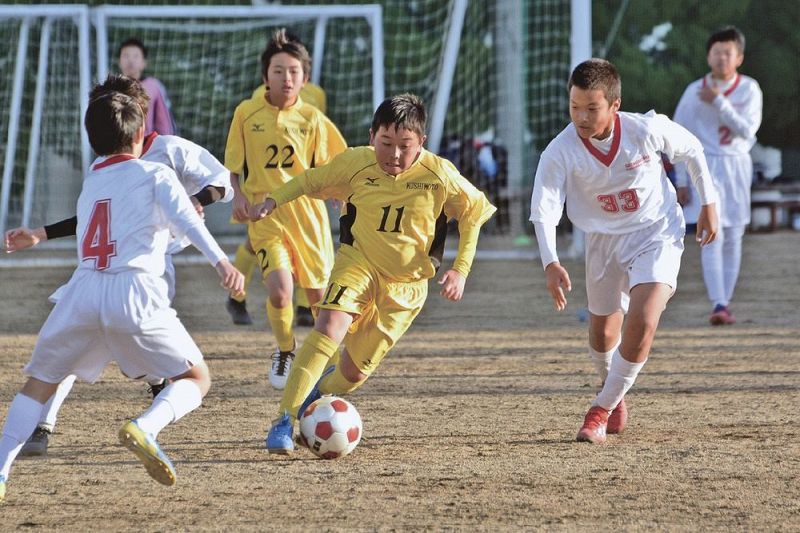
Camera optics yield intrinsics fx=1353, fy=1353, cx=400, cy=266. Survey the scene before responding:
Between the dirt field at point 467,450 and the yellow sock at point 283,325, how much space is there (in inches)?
11.9

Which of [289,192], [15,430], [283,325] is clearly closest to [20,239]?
[15,430]

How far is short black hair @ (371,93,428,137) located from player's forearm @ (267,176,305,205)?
0.39 meters

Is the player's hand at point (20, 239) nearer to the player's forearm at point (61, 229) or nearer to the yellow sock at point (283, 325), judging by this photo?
the player's forearm at point (61, 229)

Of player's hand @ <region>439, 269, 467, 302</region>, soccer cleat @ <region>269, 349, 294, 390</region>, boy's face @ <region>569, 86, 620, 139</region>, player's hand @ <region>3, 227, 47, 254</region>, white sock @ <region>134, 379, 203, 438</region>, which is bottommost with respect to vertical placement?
soccer cleat @ <region>269, 349, 294, 390</region>

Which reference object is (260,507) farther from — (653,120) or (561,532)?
→ (653,120)

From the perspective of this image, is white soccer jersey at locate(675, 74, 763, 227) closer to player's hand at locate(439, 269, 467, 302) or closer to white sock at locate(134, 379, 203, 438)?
player's hand at locate(439, 269, 467, 302)

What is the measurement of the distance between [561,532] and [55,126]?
16568 millimetres

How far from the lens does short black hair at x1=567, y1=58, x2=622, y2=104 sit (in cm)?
559

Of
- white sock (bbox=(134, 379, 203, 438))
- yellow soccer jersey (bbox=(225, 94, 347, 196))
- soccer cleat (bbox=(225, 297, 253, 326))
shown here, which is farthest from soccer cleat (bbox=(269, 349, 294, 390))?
soccer cleat (bbox=(225, 297, 253, 326))

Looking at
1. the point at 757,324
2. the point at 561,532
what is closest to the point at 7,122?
the point at 757,324

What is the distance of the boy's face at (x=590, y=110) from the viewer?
5.60 m

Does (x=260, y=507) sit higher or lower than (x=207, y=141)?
higher

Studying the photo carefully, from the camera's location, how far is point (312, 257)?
7.72 m

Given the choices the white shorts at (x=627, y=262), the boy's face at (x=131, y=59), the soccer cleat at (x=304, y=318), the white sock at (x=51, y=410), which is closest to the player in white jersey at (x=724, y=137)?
the soccer cleat at (x=304, y=318)
